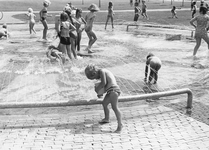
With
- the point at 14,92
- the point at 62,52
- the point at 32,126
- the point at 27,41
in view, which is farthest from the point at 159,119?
the point at 27,41

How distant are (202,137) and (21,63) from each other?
722 cm

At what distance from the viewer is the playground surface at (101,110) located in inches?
225

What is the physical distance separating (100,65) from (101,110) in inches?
164

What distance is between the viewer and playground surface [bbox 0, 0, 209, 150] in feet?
18.8

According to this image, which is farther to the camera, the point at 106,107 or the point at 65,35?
the point at 65,35

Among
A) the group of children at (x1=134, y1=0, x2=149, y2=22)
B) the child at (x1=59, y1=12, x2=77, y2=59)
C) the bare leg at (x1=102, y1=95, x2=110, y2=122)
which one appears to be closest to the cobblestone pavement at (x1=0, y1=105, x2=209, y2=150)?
the bare leg at (x1=102, y1=95, x2=110, y2=122)

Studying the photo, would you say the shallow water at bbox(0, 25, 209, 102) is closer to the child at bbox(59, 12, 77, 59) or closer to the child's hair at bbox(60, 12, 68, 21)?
the child at bbox(59, 12, 77, 59)

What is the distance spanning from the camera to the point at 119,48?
1438 centimetres

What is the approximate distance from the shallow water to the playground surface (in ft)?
0.07

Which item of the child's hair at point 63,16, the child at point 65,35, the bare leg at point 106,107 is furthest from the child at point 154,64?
the child at point 65,35

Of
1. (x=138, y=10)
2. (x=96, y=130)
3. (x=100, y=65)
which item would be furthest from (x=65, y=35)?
(x=138, y=10)

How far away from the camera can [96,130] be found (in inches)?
242

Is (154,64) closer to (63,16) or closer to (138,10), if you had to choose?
(63,16)

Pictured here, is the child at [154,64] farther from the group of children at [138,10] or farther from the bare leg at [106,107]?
the group of children at [138,10]
